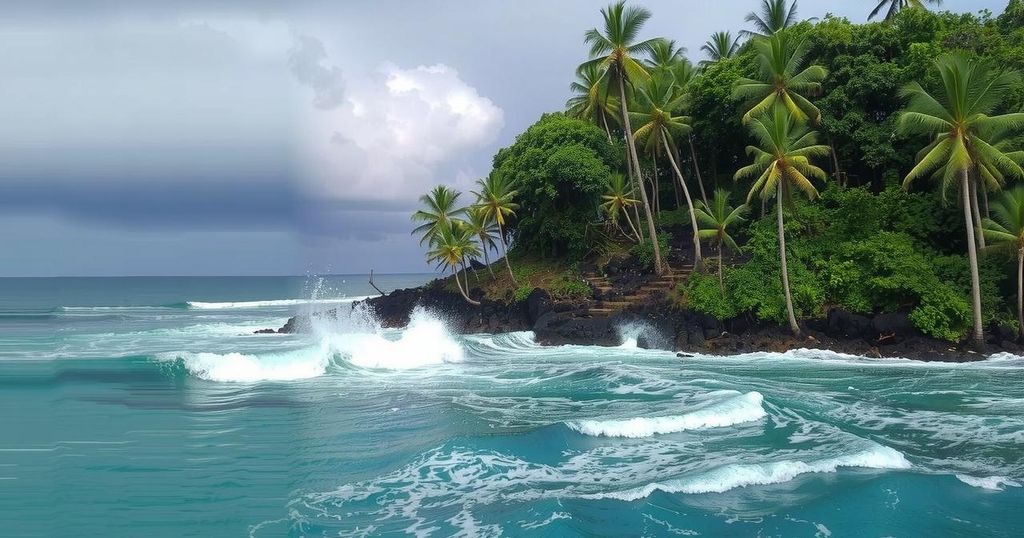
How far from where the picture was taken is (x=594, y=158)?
33.2m

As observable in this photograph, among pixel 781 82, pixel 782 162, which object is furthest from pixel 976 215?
pixel 781 82

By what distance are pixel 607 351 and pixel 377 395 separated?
1159 cm

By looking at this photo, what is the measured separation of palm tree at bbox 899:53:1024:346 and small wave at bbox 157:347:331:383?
2014 cm

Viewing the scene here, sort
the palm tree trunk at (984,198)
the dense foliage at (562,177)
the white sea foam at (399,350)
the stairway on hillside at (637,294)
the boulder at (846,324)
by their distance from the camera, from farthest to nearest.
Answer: the dense foliage at (562,177)
the stairway on hillside at (637,294)
the boulder at (846,324)
the palm tree trunk at (984,198)
the white sea foam at (399,350)

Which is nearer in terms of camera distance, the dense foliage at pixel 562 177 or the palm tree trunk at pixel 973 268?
the palm tree trunk at pixel 973 268

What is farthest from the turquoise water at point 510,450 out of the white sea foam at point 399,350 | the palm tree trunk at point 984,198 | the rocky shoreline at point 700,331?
the palm tree trunk at point 984,198

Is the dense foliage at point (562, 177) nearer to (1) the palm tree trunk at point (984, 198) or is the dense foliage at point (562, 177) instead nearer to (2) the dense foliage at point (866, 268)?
Result: (2) the dense foliage at point (866, 268)

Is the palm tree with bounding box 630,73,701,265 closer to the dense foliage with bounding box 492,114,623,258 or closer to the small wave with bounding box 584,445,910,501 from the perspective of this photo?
the dense foliage with bounding box 492,114,623,258

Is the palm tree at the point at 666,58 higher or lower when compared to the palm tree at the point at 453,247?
higher

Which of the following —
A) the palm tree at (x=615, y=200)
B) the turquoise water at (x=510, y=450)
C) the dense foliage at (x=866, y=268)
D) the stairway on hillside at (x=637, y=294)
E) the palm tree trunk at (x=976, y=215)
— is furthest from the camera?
the palm tree at (x=615, y=200)

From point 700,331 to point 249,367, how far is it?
16269 mm

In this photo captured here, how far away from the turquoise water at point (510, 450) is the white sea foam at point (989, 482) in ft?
0.11

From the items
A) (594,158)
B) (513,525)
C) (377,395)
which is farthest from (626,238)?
(513,525)

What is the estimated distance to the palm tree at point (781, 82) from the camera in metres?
26.6
